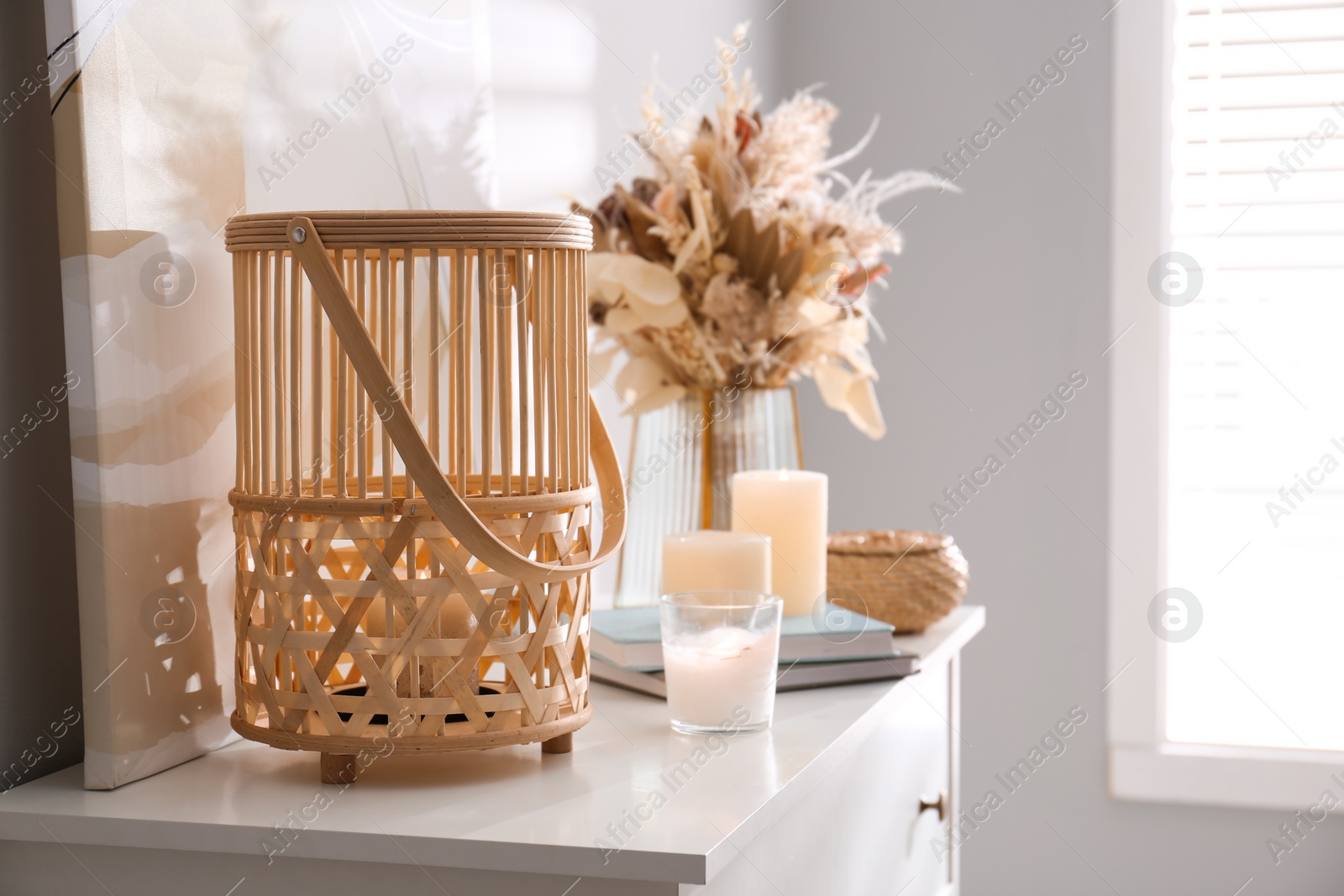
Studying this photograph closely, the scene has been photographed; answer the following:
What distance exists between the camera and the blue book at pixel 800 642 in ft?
2.87

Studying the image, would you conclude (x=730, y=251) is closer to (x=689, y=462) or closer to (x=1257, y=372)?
(x=689, y=462)

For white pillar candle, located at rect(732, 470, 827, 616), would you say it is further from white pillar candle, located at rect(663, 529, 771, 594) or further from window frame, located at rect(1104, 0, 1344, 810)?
window frame, located at rect(1104, 0, 1344, 810)

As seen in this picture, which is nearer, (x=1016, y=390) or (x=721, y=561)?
(x=721, y=561)

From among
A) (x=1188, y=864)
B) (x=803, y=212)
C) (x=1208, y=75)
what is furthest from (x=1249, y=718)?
(x=803, y=212)

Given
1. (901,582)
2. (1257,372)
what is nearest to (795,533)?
(901,582)

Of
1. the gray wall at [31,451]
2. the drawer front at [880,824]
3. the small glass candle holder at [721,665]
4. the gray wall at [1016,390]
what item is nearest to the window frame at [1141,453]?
the gray wall at [1016,390]

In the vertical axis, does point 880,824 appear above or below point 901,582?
below

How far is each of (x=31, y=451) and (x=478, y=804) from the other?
307 millimetres

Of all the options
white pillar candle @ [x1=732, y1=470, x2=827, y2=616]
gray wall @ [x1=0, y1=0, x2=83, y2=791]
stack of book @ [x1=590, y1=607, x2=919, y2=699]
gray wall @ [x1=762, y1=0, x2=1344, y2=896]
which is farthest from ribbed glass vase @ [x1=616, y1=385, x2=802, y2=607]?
gray wall @ [x1=762, y1=0, x2=1344, y2=896]

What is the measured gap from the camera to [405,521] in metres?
0.61

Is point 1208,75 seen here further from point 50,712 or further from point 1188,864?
point 50,712

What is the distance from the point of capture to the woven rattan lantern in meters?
0.61

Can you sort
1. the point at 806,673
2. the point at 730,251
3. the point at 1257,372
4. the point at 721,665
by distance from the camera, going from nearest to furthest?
the point at 721,665 → the point at 806,673 → the point at 730,251 → the point at 1257,372

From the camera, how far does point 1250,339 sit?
1.92 m
